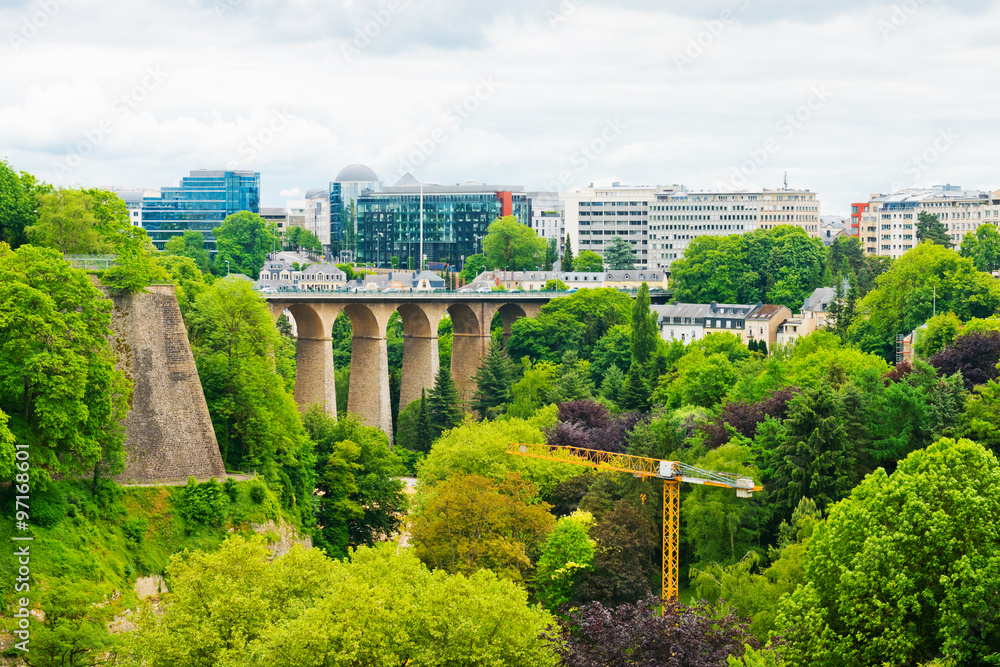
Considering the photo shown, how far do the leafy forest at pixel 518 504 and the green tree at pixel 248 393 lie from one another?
0.10 m

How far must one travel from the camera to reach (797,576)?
34.9 metres

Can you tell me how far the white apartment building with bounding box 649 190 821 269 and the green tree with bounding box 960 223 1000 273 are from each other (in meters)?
53.5

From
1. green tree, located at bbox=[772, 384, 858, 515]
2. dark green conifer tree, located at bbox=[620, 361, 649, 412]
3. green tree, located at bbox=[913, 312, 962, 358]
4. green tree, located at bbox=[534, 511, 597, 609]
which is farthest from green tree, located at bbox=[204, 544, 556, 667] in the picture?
dark green conifer tree, located at bbox=[620, 361, 649, 412]

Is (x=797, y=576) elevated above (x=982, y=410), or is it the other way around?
(x=982, y=410)

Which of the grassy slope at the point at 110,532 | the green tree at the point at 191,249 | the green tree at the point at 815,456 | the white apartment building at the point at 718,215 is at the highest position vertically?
the white apartment building at the point at 718,215

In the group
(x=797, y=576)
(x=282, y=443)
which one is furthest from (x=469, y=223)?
(x=797, y=576)

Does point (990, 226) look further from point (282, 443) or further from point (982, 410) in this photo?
point (282, 443)

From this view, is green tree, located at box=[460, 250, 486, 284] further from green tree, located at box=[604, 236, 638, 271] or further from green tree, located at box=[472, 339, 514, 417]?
green tree, located at box=[472, 339, 514, 417]

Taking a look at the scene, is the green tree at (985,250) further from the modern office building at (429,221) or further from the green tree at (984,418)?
the modern office building at (429,221)

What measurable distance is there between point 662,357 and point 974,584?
46778 mm

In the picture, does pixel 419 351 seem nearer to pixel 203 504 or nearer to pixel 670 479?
pixel 670 479

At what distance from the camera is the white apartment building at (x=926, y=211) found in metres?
130

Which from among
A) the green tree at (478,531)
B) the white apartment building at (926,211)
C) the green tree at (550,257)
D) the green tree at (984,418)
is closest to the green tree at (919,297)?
the green tree at (984,418)

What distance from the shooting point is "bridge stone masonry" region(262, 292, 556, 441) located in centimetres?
7312
